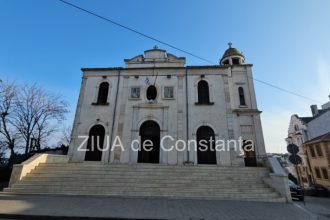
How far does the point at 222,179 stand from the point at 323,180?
22.6 metres

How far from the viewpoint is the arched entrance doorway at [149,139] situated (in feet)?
49.8

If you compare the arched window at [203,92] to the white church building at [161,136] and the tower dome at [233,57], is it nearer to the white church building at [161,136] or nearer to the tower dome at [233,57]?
the white church building at [161,136]

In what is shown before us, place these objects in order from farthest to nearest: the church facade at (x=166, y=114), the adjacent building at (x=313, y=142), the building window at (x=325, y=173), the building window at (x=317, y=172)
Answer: the building window at (x=317, y=172)
the adjacent building at (x=313, y=142)
the building window at (x=325, y=173)
the church facade at (x=166, y=114)

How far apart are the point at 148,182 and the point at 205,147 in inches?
246

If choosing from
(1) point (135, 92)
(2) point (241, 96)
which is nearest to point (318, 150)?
(2) point (241, 96)

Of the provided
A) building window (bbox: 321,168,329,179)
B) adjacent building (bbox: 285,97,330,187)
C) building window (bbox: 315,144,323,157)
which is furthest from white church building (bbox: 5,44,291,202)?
building window (bbox: 315,144,323,157)

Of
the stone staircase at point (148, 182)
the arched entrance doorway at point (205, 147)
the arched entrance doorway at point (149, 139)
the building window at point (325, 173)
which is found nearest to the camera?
the stone staircase at point (148, 182)

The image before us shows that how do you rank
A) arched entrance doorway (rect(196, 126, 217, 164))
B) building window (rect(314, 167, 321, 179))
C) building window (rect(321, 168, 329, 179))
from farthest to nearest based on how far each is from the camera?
1. building window (rect(314, 167, 321, 179))
2. building window (rect(321, 168, 329, 179))
3. arched entrance doorway (rect(196, 126, 217, 164))

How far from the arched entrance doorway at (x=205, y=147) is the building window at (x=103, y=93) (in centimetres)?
874

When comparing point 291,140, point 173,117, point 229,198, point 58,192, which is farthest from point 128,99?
point 291,140

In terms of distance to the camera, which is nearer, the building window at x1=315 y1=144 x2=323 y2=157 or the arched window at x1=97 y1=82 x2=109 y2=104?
the arched window at x1=97 y1=82 x2=109 y2=104

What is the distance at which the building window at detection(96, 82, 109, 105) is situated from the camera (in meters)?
17.1

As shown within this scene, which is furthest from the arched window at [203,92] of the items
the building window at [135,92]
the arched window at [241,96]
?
the building window at [135,92]

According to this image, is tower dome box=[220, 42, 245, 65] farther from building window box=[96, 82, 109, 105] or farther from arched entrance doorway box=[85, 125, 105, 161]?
arched entrance doorway box=[85, 125, 105, 161]
